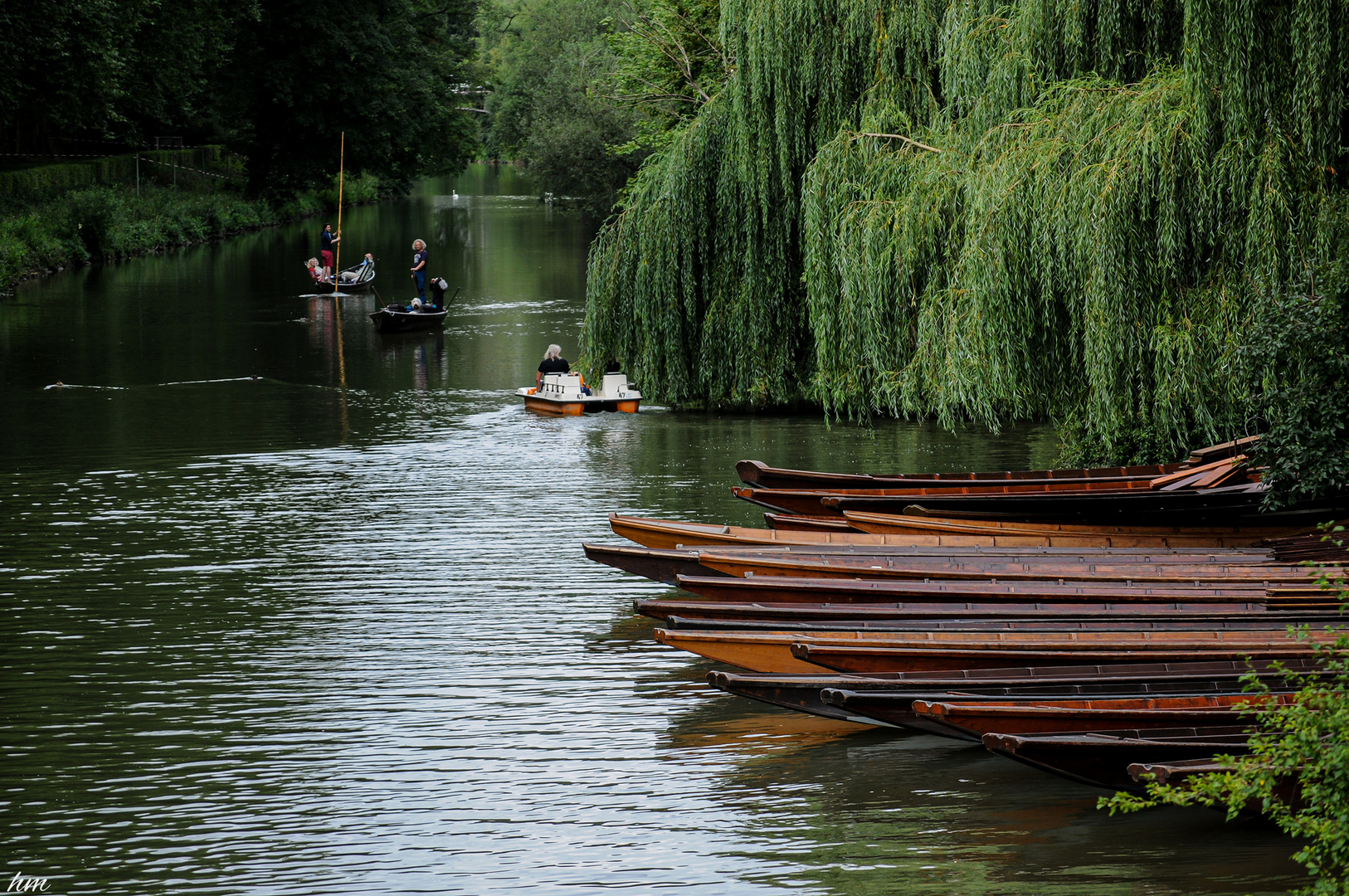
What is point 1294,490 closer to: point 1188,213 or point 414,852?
point 1188,213

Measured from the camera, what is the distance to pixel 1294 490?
10.1 m

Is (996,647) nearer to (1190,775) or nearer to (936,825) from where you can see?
(936,825)

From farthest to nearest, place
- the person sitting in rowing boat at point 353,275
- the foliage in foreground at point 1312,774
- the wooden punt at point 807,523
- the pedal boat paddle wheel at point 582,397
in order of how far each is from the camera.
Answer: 1. the person sitting in rowing boat at point 353,275
2. the pedal boat paddle wheel at point 582,397
3. the wooden punt at point 807,523
4. the foliage in foreground at point 1312,774

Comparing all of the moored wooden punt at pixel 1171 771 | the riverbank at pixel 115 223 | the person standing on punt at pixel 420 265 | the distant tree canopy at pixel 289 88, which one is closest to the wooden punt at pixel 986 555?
the moored wooden punt at pixel 1171 771

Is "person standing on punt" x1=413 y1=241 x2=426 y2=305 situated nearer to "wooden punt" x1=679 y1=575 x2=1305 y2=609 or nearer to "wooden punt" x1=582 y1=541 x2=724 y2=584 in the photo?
"wooden punt" x1=582 y1=541 x2=724 y2=584

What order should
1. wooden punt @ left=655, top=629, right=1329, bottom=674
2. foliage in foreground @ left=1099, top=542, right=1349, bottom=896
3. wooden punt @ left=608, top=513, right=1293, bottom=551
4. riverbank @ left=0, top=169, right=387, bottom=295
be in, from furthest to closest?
riverbank @ left=0, top=169, right=387, bottom=295, wooden punt @ left=608, top=513, right=1293, bottom=551, wooden punt @ left=655, top=629, right=1329, bottom=674, foliage in foreground @ left=1099, top=542, right=1349, bottom=896

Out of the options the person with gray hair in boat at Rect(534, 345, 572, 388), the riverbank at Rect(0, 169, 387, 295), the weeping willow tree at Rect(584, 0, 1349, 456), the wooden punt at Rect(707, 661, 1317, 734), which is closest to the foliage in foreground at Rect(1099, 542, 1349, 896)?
the wooden punt at Rect(707, 661, 1317, 734)

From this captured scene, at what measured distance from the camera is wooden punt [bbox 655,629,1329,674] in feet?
26.3

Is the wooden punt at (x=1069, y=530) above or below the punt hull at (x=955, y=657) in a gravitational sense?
above

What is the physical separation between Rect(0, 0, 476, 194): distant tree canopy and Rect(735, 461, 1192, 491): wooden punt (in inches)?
1418

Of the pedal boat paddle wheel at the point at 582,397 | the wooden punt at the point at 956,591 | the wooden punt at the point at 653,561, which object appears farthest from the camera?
the pedal boat paddle wheel at the point at 582,397

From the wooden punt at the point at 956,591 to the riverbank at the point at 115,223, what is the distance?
106 feet

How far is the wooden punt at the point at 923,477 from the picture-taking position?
11555mm

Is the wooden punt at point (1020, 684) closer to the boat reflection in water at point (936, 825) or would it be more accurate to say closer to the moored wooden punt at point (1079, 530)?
the boat reflection in water at point (936, 825)
